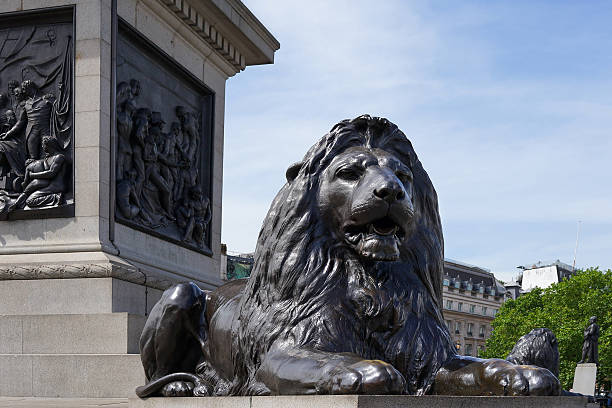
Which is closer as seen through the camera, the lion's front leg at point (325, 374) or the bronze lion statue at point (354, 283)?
the lion's front leg at point (325, 374)

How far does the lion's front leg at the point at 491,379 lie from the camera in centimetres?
402

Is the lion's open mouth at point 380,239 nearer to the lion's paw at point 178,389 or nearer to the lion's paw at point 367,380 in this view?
the lion's paw at point 367,380

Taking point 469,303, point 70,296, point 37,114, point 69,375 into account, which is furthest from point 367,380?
point 469,303

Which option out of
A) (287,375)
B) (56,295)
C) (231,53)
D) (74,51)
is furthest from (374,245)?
(231,53)

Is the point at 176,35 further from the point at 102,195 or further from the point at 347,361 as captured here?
the point at 347,361

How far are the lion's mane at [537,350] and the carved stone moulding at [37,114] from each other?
663cm

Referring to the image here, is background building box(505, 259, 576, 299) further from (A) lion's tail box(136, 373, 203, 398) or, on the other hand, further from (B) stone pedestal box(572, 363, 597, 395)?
(A) lion's tail box(136, 373, 203, 398)

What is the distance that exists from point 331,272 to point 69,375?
250 inches

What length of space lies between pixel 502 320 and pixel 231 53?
43.7 m

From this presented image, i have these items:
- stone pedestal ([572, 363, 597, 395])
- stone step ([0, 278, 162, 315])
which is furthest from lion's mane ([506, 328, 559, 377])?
stone pedestal ([572, 363, 597, 395])

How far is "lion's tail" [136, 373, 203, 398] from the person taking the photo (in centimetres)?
550

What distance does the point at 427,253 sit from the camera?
4727mm

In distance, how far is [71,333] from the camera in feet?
34.6

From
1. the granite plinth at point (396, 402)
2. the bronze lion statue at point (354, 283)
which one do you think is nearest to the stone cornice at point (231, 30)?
the bronze lion statue at point (354, 283)
